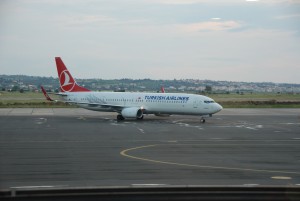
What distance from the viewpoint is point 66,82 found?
191 feet

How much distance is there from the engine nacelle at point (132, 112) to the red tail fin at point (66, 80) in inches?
345

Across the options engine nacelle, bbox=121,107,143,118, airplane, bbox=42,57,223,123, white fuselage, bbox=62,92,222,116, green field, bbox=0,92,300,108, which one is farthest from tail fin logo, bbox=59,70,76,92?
green field, bbox=0,92,300,108

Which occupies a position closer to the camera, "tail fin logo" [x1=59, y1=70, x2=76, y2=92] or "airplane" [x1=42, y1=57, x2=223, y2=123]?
"airplane" [x1=42, y1=57, x2=223, y2=123]

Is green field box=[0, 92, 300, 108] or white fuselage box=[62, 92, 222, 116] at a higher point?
white fuselage box=[62, 92, 222, 116]

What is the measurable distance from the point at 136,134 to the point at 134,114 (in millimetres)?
14180

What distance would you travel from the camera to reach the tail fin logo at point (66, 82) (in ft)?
190

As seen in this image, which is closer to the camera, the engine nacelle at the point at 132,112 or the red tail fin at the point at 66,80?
the engine nacelle at the point at 132,112

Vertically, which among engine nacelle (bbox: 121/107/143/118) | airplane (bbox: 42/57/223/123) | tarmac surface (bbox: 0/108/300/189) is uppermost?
airplane (bbox: 42/57/223/123)

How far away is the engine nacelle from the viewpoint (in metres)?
50.4

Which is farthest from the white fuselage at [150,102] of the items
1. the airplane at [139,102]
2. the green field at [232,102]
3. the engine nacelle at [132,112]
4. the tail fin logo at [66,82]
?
the green field at [232,102]

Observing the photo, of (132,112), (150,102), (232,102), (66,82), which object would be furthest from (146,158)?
(232,102)

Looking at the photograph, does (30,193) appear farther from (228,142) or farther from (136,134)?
(136,134)

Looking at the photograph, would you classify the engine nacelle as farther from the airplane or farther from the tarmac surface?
the tarmac surface

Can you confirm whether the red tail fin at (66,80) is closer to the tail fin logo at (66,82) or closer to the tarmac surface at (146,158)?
the tail fin logo at (66,82)
